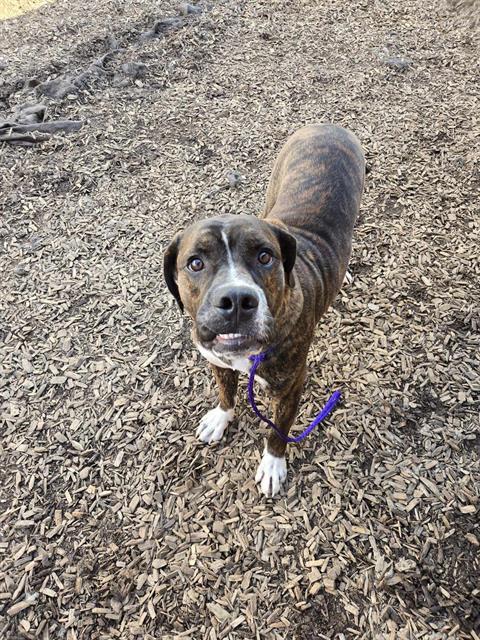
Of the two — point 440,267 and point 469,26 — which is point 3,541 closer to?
point 440,267

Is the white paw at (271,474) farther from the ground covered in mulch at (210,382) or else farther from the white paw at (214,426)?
the white paw at (214,426)

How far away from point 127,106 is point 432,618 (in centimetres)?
632

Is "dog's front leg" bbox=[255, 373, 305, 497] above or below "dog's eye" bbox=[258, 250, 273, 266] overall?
below

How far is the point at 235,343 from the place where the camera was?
7.32 ft

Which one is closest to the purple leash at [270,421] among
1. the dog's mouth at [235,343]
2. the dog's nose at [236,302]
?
the dog's mouth at [235,343]

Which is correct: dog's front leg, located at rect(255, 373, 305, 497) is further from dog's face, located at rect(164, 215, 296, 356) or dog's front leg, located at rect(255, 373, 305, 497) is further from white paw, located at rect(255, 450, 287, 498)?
dog's face, located at rect(164, 215, 296, 356)

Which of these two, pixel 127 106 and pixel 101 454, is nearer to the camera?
pixel 101 454

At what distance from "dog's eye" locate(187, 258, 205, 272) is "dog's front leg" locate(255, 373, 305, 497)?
0.96 metres

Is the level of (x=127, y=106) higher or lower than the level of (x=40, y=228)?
higher

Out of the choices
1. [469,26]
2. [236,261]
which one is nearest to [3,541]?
[236,261]

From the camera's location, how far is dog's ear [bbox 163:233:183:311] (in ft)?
8.46

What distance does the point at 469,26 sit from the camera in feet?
24.5

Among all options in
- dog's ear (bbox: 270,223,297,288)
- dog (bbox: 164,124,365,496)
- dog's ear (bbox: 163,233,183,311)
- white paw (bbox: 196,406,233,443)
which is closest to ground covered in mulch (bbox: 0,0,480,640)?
white paw (bbox: 196,406,233,443)

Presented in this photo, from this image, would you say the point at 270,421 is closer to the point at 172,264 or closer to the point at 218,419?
the point at 218,419
